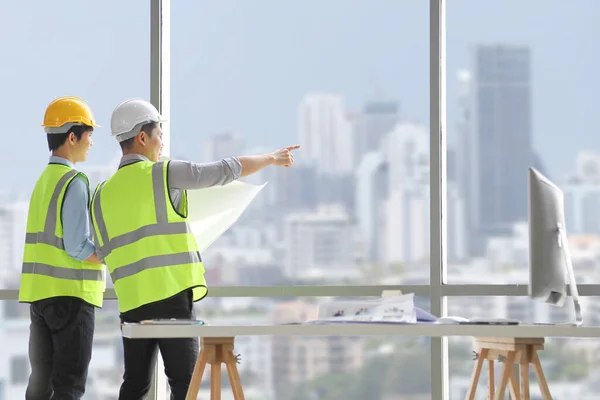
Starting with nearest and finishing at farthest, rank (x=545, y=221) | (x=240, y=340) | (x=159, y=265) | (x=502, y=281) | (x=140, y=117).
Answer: (x=545, y=221), (x=159, y=265), (x=140, y=117), (x=502, y=281), (x=240, y=340)

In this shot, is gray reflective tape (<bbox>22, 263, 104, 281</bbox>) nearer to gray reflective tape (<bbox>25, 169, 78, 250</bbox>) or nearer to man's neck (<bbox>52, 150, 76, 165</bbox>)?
gray reflective tape (<bbox>25, 169, 78, 250</bbox>)

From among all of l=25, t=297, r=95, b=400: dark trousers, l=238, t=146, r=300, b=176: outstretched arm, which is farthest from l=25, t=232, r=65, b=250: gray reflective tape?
l=238, t=146, r=300, b=176: outstretched arm

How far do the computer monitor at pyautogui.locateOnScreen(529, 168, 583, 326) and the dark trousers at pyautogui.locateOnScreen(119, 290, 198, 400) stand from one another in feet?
3.95

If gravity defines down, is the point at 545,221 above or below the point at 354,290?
above

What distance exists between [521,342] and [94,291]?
5.67ft

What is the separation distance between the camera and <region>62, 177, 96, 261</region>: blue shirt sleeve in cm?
359

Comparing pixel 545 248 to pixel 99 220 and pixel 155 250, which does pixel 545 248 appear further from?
pixel 99 220

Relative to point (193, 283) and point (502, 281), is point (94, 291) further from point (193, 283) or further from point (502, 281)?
point (502, 281)

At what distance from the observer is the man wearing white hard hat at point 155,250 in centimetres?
322

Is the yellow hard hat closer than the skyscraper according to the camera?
Yes

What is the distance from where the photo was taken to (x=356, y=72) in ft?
14.3

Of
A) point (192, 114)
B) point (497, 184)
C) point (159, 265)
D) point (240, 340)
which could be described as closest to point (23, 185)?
point (192, 114)

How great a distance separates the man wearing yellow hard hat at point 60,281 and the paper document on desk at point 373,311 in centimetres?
131

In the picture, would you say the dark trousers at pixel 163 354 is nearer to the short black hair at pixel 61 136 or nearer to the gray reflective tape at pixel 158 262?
the gray reflective tape at pixel 158 262
